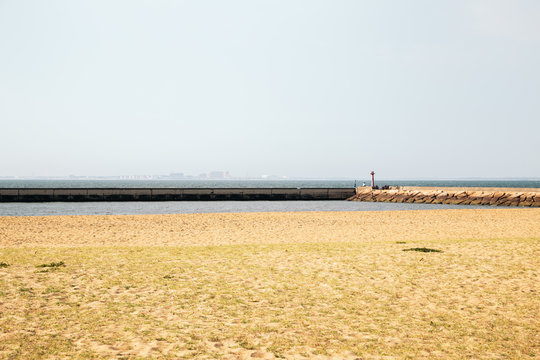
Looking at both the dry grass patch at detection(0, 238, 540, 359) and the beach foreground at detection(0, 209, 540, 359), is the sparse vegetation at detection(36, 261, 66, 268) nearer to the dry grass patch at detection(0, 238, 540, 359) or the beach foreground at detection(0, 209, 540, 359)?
the beach foreground at detection(0, 209, 540, 359)

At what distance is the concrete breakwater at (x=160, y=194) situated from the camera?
53750mm

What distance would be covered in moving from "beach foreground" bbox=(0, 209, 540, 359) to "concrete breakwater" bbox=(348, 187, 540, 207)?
35.4m

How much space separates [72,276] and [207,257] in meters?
3.49

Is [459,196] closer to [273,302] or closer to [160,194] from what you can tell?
[160,194]

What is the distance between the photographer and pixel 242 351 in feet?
17.3

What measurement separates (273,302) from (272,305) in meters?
0.17

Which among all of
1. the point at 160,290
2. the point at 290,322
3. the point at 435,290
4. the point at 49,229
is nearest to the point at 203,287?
the point at 160,290

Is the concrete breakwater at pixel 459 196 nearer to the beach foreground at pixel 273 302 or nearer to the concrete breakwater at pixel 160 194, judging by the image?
the concrete breakwater at pixel 160 194

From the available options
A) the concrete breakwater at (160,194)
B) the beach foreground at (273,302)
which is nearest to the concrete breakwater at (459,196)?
the concrete breakwater at (160,194)

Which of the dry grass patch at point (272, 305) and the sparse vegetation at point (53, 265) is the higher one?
the sparse vegetation at point (53, 265)

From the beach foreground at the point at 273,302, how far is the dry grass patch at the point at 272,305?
0.02 meters

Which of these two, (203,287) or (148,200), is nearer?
(203,287)

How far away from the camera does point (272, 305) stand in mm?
7258

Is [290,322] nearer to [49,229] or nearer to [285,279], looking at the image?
[285,279]
